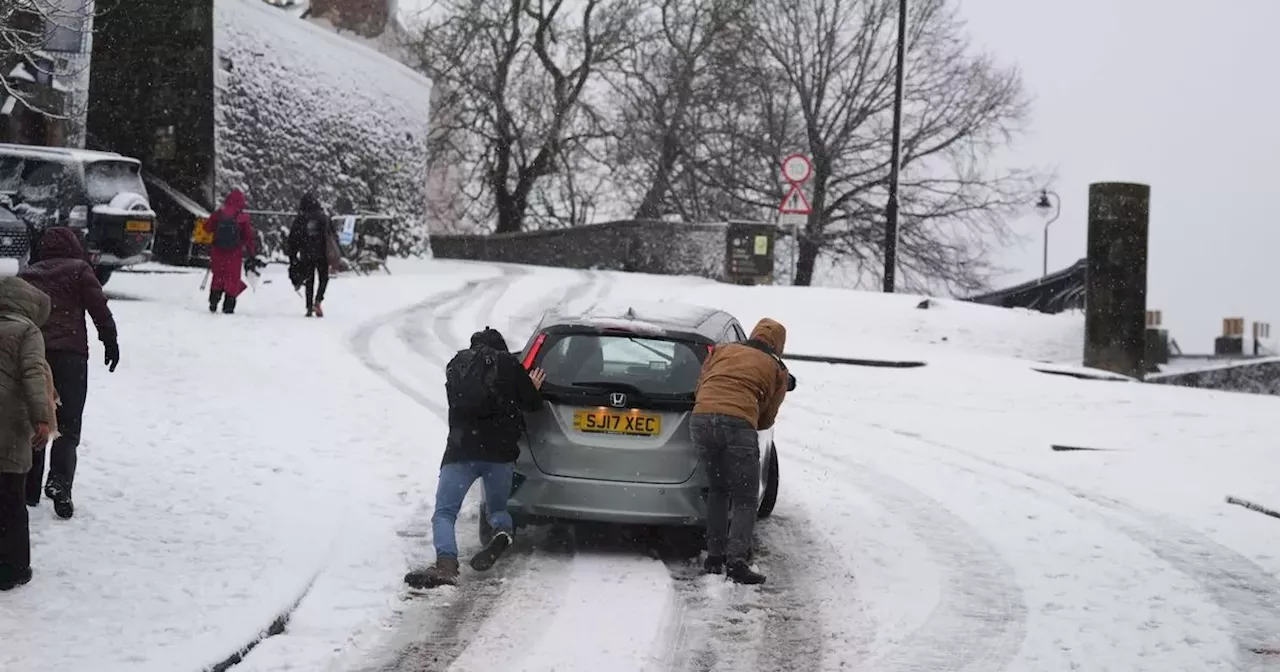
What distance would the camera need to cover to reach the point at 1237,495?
11.3 meters

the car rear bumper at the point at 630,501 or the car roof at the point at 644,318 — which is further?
the car roof at the point at 644,318

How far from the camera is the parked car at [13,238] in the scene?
1825 cm

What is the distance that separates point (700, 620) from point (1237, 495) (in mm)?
6068

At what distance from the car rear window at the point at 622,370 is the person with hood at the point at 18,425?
2.79 metres

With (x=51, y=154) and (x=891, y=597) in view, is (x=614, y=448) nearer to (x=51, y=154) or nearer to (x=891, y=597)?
(x=891, y=597)

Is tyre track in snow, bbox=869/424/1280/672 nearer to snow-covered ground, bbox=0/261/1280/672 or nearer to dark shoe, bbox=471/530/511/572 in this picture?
snow-covered ground, bbox=0/261/1280/672

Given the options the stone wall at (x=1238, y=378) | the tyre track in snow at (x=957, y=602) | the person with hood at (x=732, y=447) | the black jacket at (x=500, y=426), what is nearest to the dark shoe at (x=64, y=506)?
the black jacket at (x=500, y=426)

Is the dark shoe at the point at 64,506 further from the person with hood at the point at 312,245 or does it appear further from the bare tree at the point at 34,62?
the bare tree at the point at 34,62

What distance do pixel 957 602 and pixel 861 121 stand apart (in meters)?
34.2

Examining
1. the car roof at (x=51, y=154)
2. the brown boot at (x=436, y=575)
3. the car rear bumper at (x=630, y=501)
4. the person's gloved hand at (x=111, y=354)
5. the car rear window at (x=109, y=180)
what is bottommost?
the brown boot at (x=436, y=575)

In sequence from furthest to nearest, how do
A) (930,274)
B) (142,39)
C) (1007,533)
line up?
(930,274)
(142,39)
(1007,533)

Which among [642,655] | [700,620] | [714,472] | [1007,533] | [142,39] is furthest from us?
[142,39]

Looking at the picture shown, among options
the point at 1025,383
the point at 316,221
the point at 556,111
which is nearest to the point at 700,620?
the point at 1025,383

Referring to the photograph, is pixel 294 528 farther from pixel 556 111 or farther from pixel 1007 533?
pixel 556 111
